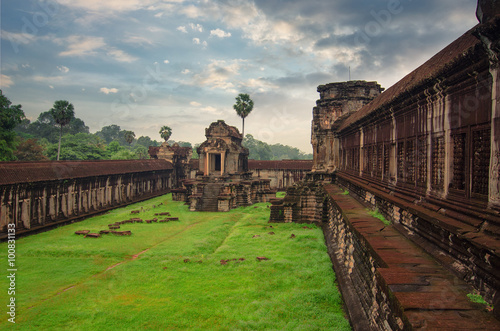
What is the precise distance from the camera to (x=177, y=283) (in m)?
9.72

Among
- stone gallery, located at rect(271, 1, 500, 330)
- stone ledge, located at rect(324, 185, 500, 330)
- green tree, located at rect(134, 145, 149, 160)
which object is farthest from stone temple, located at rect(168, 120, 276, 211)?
green tree, located at rect(134, 145, 149, 160)

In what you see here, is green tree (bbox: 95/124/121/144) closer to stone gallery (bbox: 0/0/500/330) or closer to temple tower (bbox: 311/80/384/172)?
temple tower (bbox: 311/80/384/172)

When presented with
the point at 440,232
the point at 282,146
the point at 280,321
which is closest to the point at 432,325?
the point at 440,232

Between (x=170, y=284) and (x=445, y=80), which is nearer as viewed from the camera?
(x=445, y=80)

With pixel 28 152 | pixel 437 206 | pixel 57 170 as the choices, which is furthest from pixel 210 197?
pixel 28 152

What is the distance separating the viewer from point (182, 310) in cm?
782

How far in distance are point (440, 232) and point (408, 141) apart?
119 inches

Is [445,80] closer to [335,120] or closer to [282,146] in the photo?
[335,120]

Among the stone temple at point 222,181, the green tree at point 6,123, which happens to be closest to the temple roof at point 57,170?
the green tree at point 6,123

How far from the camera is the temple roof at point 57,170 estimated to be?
1658 cm

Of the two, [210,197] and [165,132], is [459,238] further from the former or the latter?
[165,132]

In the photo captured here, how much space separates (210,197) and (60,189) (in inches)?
457

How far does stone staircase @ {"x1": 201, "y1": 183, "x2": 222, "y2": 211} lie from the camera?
88.8 feet

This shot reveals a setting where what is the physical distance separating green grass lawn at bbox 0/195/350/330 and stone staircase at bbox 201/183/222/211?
10248mm
